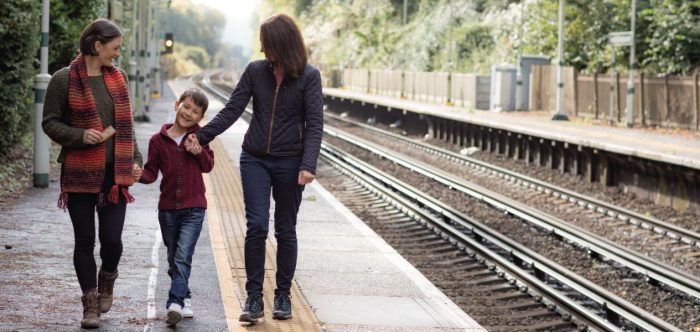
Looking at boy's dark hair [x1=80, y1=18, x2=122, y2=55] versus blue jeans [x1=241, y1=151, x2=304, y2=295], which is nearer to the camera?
boy's dark hair [x1=80, y1=18, x2=122, y2=55]

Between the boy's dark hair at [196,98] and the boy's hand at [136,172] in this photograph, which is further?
the boy's dark hair at [196,98]

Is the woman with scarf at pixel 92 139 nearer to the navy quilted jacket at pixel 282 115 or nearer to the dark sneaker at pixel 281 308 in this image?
the navy quilted jacket at pixel 282 115

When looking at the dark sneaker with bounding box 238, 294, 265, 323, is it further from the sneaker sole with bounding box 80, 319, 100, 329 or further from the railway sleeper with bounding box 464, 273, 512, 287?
the railway sleeper with bounding box 464, 273, 512, 287

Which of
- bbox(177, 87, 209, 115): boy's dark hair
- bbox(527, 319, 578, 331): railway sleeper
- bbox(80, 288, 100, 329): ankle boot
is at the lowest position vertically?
bbox(527, 319, 578, 331): railway sleeper

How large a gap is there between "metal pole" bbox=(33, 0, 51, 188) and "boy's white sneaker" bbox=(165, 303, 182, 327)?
773cm

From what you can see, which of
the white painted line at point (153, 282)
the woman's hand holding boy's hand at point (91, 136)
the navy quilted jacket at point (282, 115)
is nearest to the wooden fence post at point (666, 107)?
the white painted line at point (153, 282)

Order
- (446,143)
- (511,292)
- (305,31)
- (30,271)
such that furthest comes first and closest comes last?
(305,31), (446,143), (511,292), (30,271)

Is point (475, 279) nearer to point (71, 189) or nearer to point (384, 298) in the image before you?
Result: point (384, 298)

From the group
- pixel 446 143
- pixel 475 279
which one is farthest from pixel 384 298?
pixel 446 143

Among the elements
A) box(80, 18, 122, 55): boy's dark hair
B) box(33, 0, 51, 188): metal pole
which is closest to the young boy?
box(80, 18, 122, 55): boy's dark hair

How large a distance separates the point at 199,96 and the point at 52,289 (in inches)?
77.5

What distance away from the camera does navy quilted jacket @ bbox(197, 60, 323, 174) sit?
746 centimetres

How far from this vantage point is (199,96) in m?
7.41

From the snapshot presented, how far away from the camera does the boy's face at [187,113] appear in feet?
24.2
